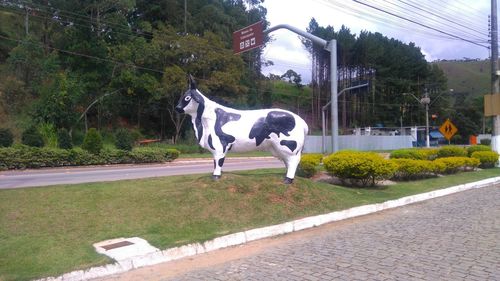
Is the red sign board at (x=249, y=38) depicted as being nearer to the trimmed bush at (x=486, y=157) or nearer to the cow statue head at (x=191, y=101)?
the cow statue head at (x=191, y=101)

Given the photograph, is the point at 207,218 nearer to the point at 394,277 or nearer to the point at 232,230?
the point at 232,230

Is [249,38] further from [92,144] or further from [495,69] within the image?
[495,69]

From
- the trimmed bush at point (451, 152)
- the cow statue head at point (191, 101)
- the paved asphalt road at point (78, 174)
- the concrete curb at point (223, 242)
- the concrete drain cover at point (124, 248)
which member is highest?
the cow statue head at point (191, 101)

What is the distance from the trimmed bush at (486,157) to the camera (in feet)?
66.9

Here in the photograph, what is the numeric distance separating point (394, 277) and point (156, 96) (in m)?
32.8

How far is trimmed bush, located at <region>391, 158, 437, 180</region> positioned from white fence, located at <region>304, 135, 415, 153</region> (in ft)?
80.0

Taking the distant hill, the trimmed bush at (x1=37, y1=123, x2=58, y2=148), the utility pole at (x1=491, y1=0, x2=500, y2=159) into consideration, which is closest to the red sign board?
the utility pole at (x1=491, y1=0, x2=500, y2=159)

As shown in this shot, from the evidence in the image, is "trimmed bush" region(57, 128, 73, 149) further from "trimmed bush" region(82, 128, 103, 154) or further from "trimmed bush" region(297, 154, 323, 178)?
"trimmed bush" region(297, 154, 323, 178)

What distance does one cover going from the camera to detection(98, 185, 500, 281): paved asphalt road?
5.47 metres

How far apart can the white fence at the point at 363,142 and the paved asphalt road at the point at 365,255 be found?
3231cm

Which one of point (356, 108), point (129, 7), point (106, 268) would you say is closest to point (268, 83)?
point (356, 108)

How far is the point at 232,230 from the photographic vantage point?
7.48m

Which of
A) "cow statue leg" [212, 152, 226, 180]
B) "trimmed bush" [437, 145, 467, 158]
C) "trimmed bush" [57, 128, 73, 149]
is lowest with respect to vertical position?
"trimmed bush" [437, 145, 467, 158]

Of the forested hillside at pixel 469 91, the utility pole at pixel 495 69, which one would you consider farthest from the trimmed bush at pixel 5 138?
the forested hillside at pixel 469 91
